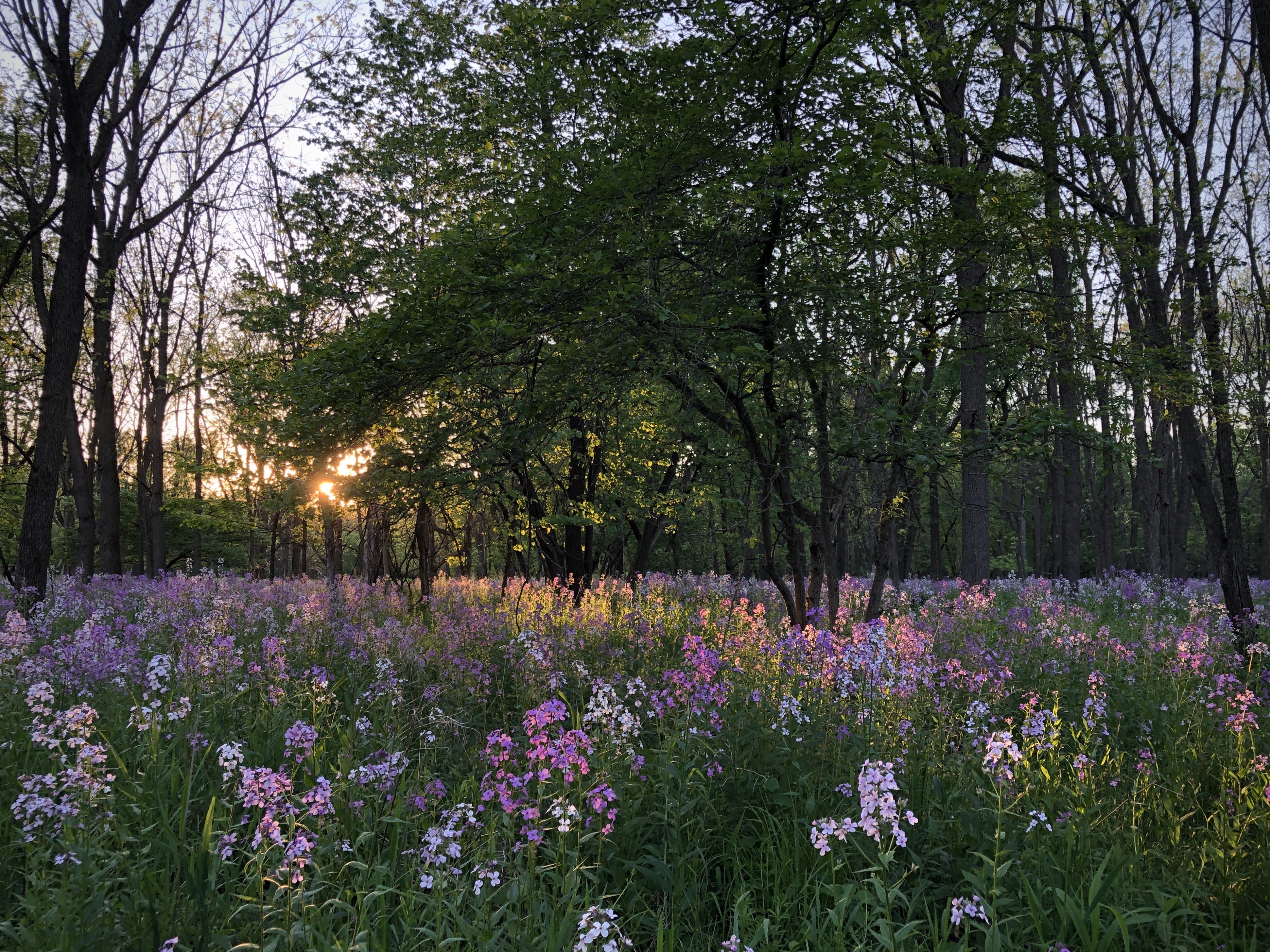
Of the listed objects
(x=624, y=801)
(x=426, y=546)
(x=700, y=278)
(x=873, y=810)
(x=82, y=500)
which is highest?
(x=700, y=278)

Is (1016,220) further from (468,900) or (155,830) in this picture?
(155,830)

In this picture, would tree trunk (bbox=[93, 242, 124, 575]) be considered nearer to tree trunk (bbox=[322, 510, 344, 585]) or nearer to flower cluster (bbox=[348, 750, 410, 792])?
tree trunk (bbox=[322, 510, 344, 585])

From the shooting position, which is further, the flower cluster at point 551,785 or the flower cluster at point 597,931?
the flower cluster at point 551,785

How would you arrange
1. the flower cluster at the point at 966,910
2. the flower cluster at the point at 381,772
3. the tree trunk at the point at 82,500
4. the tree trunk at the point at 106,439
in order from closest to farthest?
the flower cluster at the point at 966,910 → the flower cluster at the point at 381,772 → the tree trunk at the point at 82,500 → the tree trunk at the point at 106,439

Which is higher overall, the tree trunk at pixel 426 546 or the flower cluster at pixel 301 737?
the tree trunk at pixel 426 546

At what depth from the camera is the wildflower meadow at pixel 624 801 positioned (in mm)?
2535

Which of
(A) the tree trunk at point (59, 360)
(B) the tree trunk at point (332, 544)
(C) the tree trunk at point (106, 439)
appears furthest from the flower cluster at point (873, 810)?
(C) the tree trunk at point (106, 439)

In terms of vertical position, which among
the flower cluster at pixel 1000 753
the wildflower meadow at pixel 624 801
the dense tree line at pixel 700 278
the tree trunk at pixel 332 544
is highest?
the dense tree line at pixel 700 278

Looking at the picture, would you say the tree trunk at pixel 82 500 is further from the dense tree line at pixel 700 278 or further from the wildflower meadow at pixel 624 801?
the wildflower meadow at pixel 624 801

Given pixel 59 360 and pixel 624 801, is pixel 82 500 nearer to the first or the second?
pixel 59 360

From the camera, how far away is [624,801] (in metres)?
3.52

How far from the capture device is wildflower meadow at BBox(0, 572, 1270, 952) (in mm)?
2535

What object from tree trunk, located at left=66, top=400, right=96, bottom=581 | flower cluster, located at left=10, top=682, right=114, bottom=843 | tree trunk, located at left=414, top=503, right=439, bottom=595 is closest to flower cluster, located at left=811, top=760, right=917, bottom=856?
flower cluster, located at left=10, top=682, right=114, bottom=843

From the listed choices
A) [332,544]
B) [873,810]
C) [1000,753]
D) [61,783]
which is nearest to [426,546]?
[61,783]
